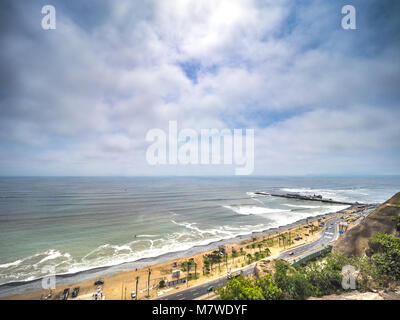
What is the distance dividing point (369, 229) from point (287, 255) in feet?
35.0

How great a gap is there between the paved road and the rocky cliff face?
5947 millimetres

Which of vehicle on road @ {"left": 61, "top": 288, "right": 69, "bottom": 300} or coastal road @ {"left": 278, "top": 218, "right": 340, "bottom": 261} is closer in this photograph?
vehicle on road @ {"left": 61, "top": 288, "right": 69, "bottom": 300}

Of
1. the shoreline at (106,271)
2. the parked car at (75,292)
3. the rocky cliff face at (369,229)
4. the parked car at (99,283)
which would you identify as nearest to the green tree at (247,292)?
the rocky cliff face at (369,229)

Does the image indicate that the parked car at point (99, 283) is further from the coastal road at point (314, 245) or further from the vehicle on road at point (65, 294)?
the coastal road at point (314, 245)

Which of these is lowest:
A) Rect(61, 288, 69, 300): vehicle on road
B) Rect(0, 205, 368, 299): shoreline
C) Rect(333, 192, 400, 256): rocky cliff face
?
Rect(0, 205, 368, 299): shoreline

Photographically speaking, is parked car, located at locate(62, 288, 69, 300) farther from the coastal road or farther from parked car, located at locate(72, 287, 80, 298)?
the coastal road

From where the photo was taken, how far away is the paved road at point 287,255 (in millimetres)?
17484

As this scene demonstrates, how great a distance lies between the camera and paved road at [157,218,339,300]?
17.5 metres

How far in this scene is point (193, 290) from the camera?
725 inches

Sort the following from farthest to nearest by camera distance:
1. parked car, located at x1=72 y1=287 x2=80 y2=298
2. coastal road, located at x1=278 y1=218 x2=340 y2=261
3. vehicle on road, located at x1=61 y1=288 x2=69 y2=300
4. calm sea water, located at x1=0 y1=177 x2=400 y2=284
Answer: coastal road, located at x1=278 y1=218 x2=340 y2=261
calm sea water, located at x1=0 y1=177 x2=400 y2=284
parked car, located at x1=72 y1=287 x2=80 y2=298
vehicle on road, located at x1=61 y1=288 x2=69 y2=300

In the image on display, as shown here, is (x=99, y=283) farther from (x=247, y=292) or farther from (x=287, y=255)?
(x=287, y=255)

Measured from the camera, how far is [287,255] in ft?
82.8

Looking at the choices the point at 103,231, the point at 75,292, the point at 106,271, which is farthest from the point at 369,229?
the point at 103,231

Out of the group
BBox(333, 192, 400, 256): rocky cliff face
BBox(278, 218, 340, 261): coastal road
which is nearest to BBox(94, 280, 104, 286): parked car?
BBox(278, 218, 340, 261): coastal road
